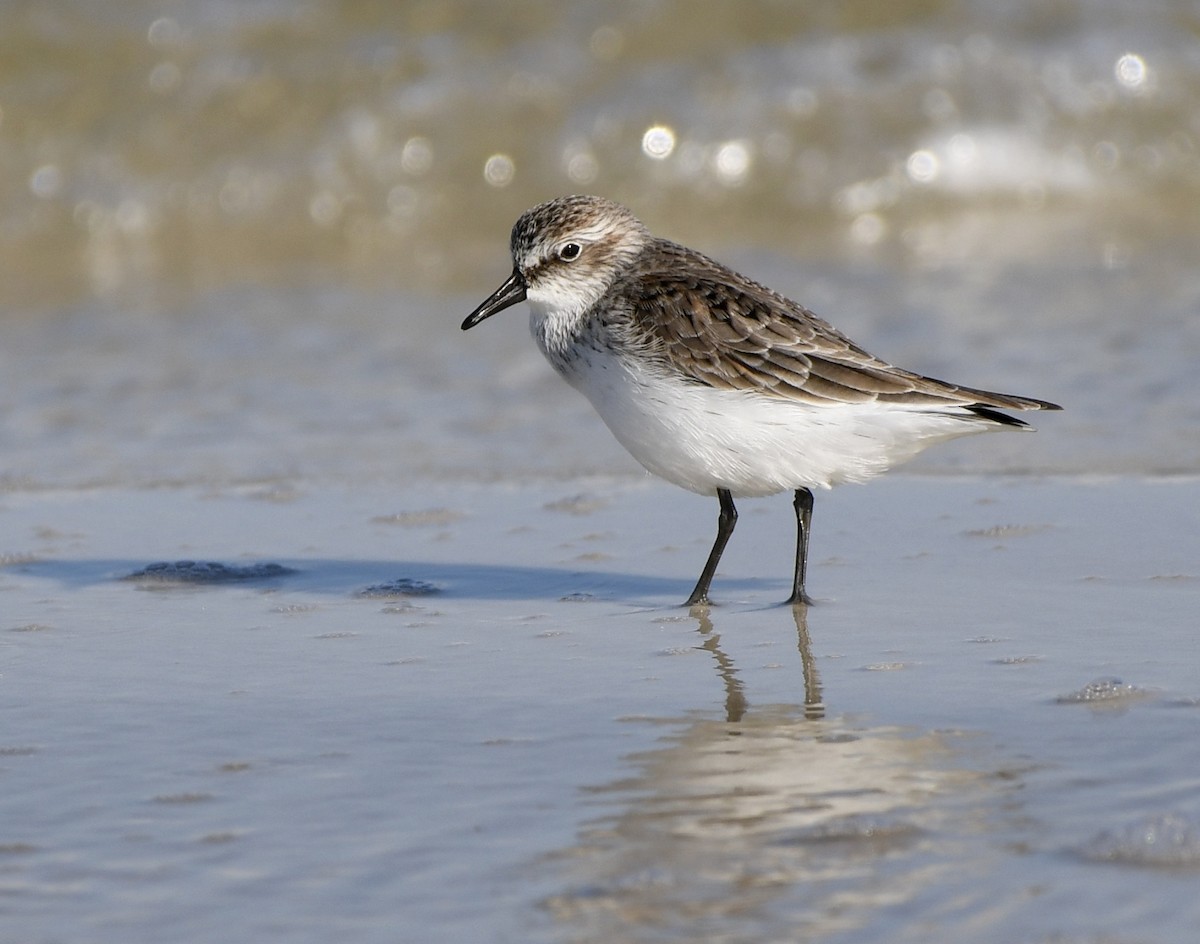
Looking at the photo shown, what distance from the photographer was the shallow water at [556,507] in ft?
11.3

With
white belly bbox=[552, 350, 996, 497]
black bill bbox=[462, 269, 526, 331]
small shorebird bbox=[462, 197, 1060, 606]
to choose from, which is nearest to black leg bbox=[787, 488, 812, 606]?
small shorebird bbox=[462, 197, 1060, 606]

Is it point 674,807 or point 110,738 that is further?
point 110,738

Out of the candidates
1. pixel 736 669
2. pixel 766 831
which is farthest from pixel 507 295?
pixel 766 831

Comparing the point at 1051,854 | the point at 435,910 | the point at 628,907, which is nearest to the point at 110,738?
the point at 435,910

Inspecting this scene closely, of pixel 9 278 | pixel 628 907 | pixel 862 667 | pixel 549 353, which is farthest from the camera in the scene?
pixel 9 278

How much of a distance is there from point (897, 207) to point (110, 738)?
9.32 m

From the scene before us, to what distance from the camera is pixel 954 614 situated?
5.30 metres

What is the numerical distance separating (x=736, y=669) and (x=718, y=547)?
3.20ft

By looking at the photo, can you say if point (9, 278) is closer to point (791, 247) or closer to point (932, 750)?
point (791, 247)

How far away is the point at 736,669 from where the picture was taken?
4852mm

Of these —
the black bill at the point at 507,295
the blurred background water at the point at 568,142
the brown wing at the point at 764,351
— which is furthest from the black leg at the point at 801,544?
the blurred background water at the point at 568,142

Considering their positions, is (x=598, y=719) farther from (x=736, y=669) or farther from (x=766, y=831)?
(x=766, y=831)

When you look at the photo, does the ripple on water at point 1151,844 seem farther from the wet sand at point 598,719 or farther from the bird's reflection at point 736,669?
the bird's reflection at point 736,669

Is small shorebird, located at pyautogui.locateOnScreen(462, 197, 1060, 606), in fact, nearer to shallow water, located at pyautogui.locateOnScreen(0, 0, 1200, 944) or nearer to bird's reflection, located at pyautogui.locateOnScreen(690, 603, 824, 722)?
bird's reflection, located at pyautogui.locateOnScreen(690, 603, 824, 722)
